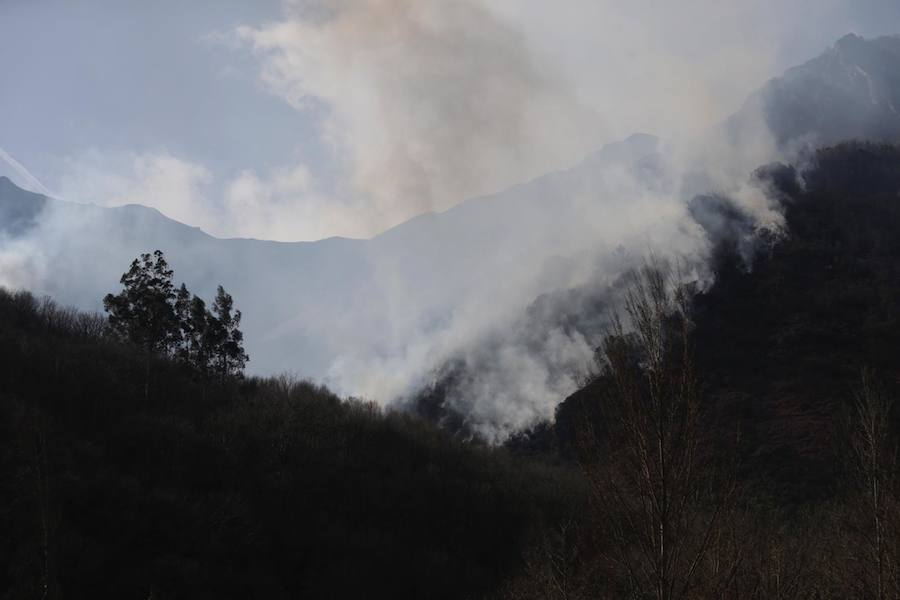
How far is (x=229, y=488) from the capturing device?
28.5 meters

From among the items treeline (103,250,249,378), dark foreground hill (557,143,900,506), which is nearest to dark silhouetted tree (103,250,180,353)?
treeline (103,250,249,378)

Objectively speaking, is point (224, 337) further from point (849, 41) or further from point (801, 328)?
point (849, 41)

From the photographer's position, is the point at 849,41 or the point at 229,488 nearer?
the point at 229,488

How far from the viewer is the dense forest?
20.6ft

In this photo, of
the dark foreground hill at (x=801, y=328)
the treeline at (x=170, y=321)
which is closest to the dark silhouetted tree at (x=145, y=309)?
the treeline at (x=170, y=321)

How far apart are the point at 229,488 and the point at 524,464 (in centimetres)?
2204

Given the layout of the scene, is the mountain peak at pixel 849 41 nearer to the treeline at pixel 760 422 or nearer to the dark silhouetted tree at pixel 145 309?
the treeline at pixel 760 422

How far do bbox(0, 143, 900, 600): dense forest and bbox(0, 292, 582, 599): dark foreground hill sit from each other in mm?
113

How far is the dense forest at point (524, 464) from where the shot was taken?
6.28 meters

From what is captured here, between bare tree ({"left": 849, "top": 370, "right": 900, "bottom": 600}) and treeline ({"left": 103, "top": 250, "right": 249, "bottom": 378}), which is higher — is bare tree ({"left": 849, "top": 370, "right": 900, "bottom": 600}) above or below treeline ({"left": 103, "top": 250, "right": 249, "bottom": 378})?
below

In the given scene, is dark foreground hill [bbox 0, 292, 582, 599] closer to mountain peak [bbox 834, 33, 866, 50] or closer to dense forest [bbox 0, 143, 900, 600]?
dense forest [bbox 0, 143, 900, 600]

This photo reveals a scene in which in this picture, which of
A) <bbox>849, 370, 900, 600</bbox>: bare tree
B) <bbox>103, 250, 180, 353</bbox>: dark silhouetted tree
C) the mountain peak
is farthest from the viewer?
the mountain peak

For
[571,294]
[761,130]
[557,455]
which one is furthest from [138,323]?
[761,130]

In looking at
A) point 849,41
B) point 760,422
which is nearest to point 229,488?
point 760,422
